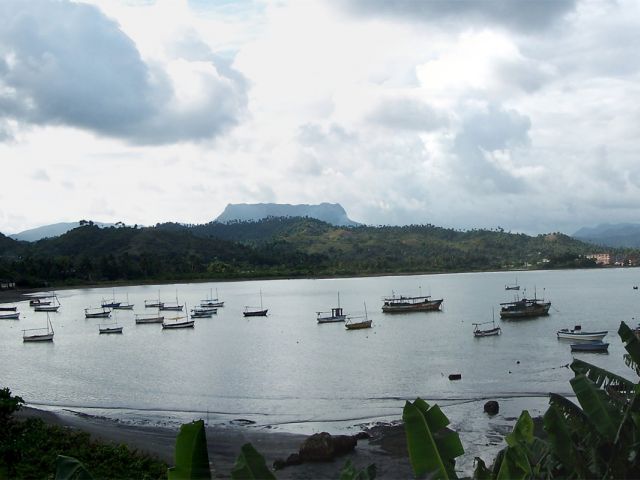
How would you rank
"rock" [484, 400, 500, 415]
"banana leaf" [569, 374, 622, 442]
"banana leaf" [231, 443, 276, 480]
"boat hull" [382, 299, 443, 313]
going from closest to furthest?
1. "banana leaf" [231, 443, 276, 480]
2. "banana leaf" [569, 374, 622, 442]
3. "rock" [484, 400, 500, 415]
4. "boat hull" [382, 299, 443, 313]

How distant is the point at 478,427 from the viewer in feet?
80.7

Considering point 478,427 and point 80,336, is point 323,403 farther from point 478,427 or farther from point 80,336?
point 80,336

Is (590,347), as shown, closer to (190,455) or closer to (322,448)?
(322,448)

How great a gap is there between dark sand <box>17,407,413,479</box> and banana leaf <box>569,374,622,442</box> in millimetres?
13333

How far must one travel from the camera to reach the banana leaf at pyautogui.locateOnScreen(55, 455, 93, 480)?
16.1ft

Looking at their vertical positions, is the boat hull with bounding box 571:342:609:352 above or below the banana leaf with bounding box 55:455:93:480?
below

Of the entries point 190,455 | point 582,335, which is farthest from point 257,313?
point 190,455

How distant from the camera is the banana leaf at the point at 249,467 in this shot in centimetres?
453

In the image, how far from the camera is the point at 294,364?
148 ft

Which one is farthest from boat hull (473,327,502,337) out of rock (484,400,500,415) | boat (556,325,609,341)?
rock (484,400,500,415)

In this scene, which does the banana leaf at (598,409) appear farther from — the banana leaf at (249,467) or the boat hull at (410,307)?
the boat hull at (410,307)

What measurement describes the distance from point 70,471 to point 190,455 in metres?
1.04

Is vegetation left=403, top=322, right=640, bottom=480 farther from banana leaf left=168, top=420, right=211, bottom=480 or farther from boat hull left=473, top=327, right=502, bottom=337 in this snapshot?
boat hull left=473, top=327, right=502, bottom=337

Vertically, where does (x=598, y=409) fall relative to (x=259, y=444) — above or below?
above
